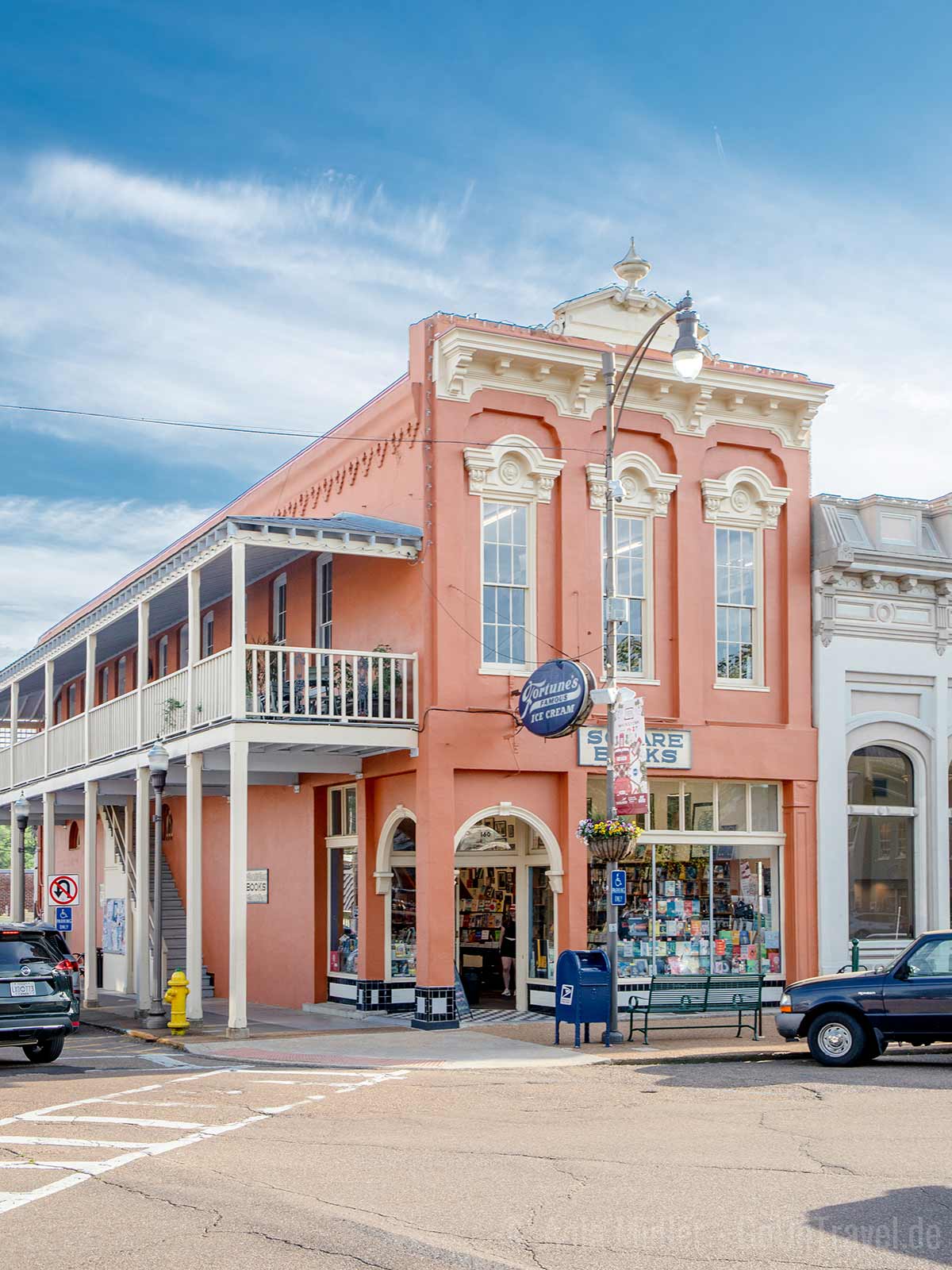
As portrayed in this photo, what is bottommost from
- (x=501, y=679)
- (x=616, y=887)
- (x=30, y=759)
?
(x=616, y=887)

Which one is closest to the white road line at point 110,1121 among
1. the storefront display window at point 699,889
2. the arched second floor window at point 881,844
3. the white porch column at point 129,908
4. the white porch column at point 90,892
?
the storefront display window at point 699,889

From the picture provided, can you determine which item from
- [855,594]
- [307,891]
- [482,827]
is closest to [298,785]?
[307,891]

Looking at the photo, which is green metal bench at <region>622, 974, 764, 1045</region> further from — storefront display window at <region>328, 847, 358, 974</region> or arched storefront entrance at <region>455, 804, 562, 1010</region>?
storefront display window at <region>328, 847, 358, 974</region>

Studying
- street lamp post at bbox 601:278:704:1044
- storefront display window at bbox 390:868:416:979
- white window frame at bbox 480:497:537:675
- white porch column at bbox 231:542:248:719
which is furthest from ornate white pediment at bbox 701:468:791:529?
white porch column at bbox 231:542:248:719

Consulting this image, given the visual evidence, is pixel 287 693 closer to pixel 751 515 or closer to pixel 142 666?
pixel 142 666

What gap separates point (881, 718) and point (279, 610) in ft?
33.5

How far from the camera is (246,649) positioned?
20.1 m

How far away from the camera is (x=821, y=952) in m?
22.6

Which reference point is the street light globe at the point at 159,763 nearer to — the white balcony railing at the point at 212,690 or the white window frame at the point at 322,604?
the white balcony railing at the point at 212,690

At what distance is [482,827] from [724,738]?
3806mm

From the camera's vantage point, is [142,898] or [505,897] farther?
[142,898]

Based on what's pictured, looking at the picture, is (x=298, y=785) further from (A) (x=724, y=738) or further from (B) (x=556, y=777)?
(A) (x=724, y=738)

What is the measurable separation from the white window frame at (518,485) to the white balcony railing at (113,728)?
7024mm

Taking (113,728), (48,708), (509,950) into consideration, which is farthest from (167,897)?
(509,950)
